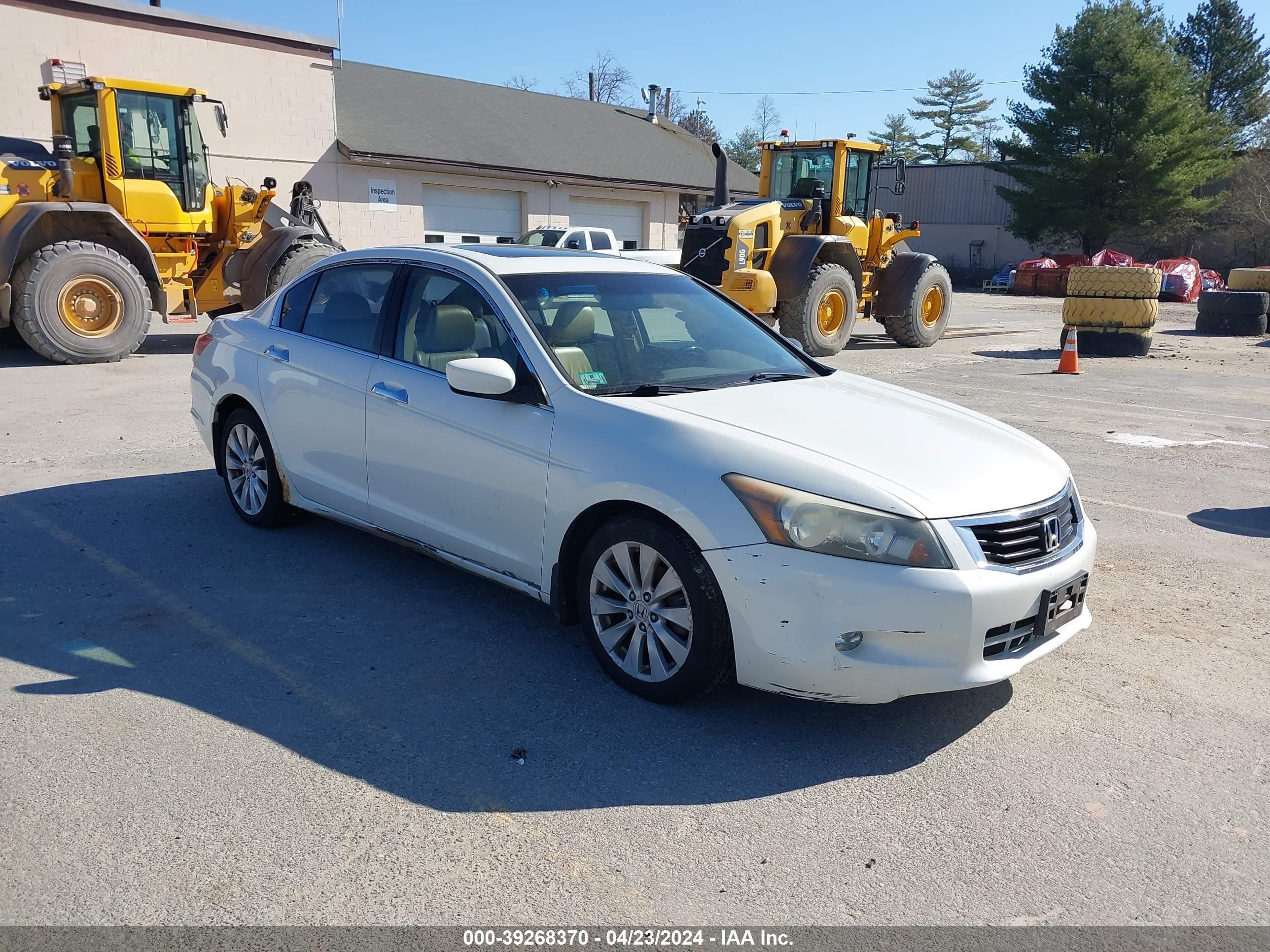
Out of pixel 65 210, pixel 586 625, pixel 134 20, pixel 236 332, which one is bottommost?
pixel 586 625

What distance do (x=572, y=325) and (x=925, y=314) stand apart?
1404cm

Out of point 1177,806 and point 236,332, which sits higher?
point 236,332

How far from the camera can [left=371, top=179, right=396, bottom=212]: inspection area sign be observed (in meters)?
25.6

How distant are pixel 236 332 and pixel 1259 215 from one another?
44.5m

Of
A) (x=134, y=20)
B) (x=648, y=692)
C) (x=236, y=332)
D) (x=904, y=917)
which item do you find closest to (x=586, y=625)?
(x=648, y=692)

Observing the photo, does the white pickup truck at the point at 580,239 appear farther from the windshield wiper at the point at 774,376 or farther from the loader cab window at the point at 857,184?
the windshield wiper at the point at 774,376

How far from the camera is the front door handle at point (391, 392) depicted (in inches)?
187

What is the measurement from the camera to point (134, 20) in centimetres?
2203

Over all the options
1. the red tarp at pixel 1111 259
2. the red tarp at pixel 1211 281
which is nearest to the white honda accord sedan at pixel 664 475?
the red tarp at pixel 1211 281

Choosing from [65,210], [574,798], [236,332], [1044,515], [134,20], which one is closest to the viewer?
[574,798]

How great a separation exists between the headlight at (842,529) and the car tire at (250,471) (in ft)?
10.5

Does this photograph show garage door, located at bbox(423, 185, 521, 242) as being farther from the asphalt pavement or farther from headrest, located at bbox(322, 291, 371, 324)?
the asphalt pavement

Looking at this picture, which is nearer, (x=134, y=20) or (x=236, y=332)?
(x=236, y=332)

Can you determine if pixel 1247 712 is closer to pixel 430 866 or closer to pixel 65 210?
pixel 430 866
